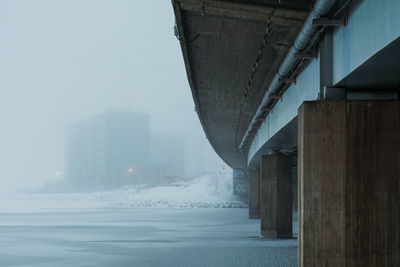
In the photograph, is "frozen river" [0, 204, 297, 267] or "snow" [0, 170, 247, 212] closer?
"frozen river" [0, 204, 297, 267]

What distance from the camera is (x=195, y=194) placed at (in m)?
133

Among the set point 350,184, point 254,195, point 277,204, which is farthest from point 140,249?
point 254,195

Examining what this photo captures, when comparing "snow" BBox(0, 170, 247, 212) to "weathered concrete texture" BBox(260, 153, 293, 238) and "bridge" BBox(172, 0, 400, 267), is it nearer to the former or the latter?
"weathered concrete texture" BBox(260, 153, 293, 238)

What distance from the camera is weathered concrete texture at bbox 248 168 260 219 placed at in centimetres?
6181

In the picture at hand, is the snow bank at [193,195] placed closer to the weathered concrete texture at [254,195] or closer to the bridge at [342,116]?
the weathered concrete texture at [254,195]

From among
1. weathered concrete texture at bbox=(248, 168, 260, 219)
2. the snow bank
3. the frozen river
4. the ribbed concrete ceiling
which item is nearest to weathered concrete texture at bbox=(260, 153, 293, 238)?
the frozen river

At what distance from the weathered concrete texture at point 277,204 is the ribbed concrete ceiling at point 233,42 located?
5.75 m

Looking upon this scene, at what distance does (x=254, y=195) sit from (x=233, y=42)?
152 ft

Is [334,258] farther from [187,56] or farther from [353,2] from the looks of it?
[187,56]

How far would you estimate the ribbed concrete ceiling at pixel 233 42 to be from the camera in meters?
14.5

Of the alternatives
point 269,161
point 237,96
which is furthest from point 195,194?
point 237,96

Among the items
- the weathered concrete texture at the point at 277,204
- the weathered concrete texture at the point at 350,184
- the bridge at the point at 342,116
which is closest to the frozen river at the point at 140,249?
the weathered concrete texture at the point at 277,204

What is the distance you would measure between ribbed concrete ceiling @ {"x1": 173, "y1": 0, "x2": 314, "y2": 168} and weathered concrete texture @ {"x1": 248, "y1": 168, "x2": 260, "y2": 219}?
32.6 metres

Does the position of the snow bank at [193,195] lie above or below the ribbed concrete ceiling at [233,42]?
Result: below
